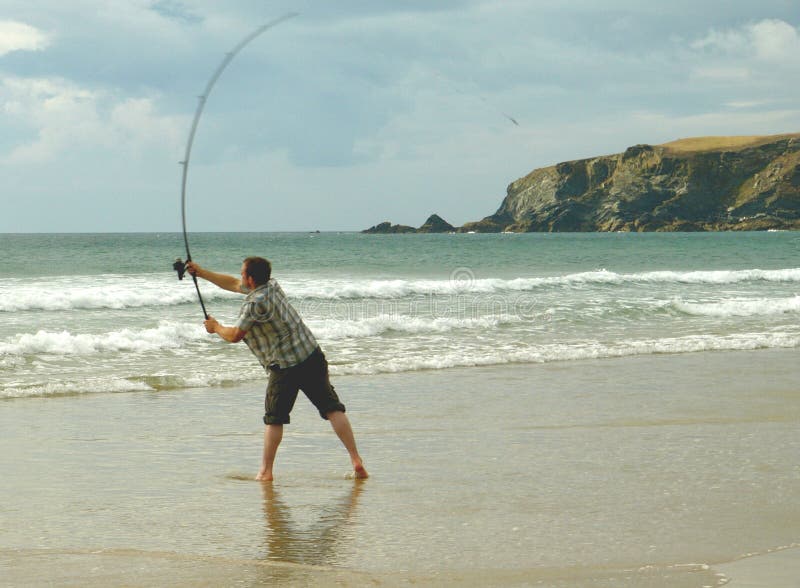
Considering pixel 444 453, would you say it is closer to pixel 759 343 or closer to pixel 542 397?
pixel 542 397

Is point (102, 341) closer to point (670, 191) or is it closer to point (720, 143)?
point (670, 191)

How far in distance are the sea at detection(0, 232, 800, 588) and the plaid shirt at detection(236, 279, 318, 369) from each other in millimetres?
744

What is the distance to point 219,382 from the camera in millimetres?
9469

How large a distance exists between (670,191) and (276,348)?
13631 cm

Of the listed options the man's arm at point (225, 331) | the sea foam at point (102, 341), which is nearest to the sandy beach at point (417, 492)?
the man's arm at point (225, 331)

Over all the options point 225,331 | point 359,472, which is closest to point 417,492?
point 359,472

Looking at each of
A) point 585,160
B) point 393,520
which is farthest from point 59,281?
point 585,160

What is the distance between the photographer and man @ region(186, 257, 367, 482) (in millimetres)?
5363

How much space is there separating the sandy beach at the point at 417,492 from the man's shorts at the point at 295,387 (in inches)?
16.3

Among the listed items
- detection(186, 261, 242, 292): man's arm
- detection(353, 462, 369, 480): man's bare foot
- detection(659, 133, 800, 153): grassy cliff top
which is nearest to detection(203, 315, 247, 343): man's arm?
detection(186, 261, 242, 292): man's arm

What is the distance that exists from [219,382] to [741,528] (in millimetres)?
6108

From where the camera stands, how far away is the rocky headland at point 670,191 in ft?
428

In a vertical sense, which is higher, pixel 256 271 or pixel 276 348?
pixel 256 271

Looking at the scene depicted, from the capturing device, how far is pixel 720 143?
147 metres
